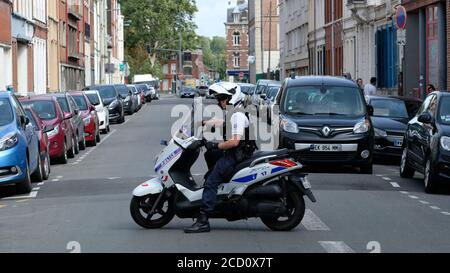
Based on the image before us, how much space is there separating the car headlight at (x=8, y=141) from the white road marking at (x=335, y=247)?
7.59 meters

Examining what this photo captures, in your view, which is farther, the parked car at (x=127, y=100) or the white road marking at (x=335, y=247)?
the parked car at (x=127, y=100)

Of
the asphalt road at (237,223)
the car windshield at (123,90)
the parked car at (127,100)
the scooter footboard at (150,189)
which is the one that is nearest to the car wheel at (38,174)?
the asphalt road at (237,223)

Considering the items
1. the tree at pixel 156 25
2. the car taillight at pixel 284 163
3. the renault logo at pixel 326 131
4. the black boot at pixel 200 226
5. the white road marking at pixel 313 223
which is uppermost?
the tree at pixel 156 25

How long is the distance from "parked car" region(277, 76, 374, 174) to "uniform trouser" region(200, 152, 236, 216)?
7.73 m

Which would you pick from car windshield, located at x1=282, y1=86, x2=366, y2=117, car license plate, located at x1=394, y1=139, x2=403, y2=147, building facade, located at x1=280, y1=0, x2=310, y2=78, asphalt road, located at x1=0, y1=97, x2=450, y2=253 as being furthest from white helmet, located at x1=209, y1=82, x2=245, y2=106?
building facade, located at x1=280, y1=0, x2=310, y2=78

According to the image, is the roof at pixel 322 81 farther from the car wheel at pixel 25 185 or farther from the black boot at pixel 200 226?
the black boot at pixel 200 226

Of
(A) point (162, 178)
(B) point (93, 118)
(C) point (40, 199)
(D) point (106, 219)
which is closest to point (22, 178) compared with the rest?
(C) point (40, 199)

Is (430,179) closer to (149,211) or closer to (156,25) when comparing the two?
(149,211)

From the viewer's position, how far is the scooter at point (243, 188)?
12141 mm

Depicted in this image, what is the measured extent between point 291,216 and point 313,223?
827mm

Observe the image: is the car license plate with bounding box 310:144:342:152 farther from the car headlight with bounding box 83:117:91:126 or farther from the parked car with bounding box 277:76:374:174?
the car headlight with bounding box 83:117:91:126

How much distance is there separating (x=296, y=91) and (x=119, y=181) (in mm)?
4395

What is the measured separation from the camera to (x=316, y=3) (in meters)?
73.9

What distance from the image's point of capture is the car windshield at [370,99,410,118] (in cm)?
2559
